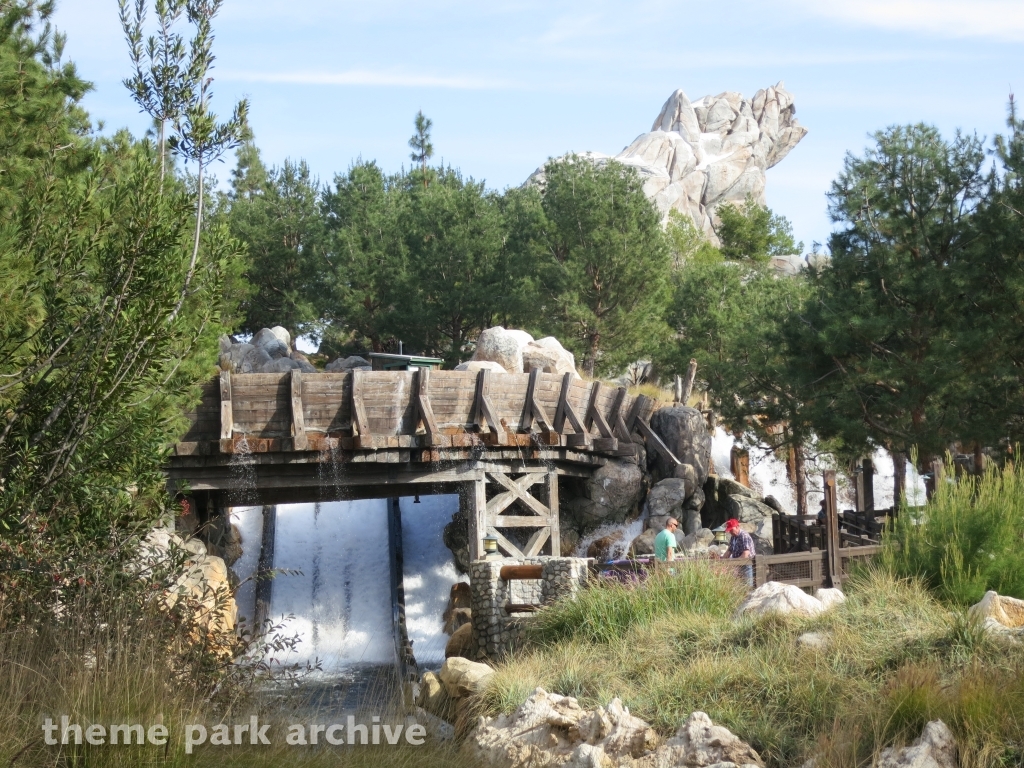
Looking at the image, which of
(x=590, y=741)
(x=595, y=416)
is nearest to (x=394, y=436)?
(x=595, y=416)

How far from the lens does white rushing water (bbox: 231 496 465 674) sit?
1950 cm

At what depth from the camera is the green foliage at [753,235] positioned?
166 feet

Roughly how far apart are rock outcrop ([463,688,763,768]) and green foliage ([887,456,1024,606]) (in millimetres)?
3018

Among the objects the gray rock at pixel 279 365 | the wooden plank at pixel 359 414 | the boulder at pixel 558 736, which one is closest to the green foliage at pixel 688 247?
the gray rock at pixel 279 365

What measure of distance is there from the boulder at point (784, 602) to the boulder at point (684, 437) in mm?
13771

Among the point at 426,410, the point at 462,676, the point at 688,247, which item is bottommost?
the point at 462,676

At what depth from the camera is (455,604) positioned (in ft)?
66.0

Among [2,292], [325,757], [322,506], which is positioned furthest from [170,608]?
[322,506]

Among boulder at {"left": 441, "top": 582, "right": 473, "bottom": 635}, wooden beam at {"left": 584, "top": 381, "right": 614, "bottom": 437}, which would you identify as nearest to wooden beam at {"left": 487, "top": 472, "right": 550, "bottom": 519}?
wooden beam at {"left": 584, "top": 381, "right": 614, "bottom": 437}

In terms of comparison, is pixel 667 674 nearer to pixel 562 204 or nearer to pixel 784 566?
pixel 784 566

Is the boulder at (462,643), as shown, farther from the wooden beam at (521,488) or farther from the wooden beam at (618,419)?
the wooden beam at (618,419)

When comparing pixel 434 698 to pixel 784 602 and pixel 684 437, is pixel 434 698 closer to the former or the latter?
pixel 784 602

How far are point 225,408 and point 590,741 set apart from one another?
11459 millimetres

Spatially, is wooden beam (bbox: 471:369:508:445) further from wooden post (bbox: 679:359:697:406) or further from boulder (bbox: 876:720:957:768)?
boulder (bbox: 876:720:957:768)
